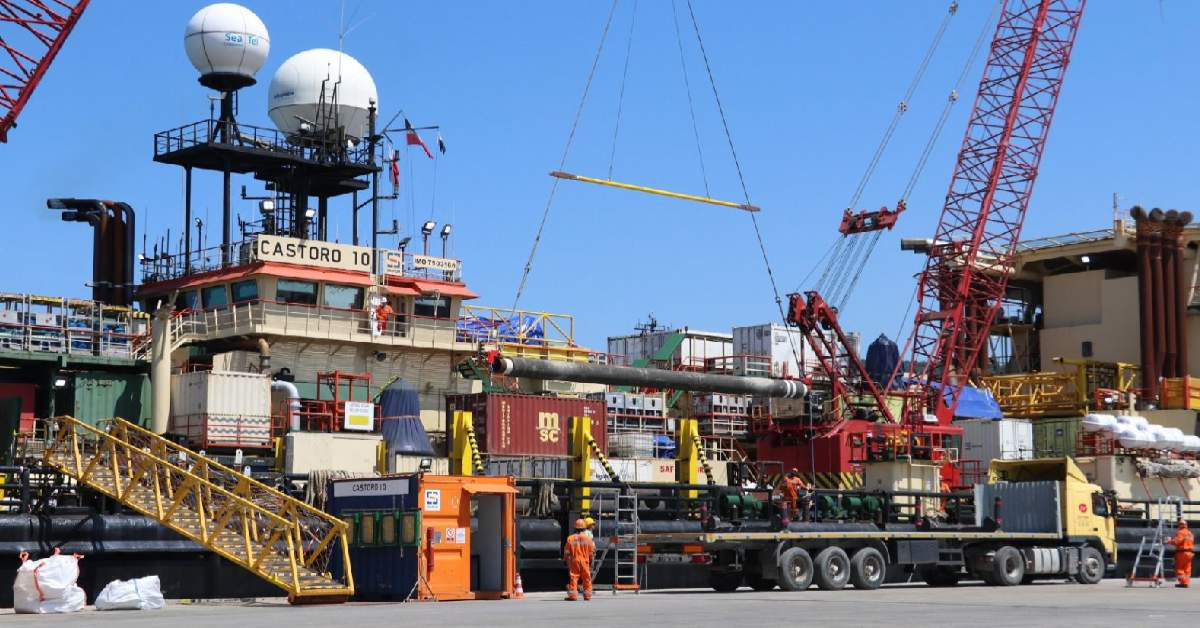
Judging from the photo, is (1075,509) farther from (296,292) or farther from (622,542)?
(296,292)

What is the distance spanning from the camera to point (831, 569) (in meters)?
33.5

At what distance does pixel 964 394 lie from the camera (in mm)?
71250

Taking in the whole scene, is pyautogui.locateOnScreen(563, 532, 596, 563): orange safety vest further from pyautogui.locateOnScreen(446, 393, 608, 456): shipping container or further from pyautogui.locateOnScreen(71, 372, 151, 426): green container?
pyautogui.locateOnScreen(71, 372, 151, 426): green container

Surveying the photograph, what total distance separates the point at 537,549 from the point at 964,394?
40.4 m

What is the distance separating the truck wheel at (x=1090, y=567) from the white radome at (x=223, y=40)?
38.2m

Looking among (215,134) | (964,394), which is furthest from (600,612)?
(964,394)

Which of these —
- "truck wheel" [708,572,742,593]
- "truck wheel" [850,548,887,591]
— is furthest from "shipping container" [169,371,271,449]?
"truck wheel" [850,548,887,591]

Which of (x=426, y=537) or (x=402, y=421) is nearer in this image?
(x=426, y=537)

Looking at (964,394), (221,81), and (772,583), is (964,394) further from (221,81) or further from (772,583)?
(772,583)

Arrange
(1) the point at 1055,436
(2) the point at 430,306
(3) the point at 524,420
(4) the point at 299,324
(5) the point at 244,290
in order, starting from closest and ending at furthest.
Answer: (3) the point at 524,420 → (4) the point at 299,324 → (5) the point at 244,290 → (2) the point at 430,306 → (1) the point at 1055,436

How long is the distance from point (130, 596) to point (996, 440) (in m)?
43.9

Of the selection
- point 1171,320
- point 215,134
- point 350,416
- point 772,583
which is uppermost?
point 215,134

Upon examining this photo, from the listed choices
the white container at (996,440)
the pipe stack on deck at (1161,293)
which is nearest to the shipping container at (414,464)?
the white container at (996,440)

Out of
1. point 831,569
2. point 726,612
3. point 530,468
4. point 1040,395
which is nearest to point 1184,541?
point 831,569
